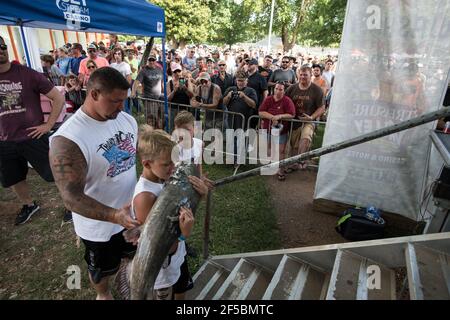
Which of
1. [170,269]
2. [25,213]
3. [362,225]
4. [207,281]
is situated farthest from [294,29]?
[170,269]

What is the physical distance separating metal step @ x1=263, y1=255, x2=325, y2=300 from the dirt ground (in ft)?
4.36

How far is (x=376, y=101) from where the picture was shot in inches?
164

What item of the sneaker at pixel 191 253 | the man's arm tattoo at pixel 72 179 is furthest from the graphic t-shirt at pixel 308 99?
the man's arm tattoo at pixel 72 179

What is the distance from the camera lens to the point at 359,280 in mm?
2322

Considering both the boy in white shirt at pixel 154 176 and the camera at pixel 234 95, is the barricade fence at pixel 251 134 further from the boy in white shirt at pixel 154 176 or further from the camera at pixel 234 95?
the boy in white shirt at pixel 154 176

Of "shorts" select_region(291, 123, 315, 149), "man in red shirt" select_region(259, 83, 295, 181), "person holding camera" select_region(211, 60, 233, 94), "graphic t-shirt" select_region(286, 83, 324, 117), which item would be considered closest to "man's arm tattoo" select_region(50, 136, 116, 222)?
"man in red shirt" select_region(259, 83, 295, 181)

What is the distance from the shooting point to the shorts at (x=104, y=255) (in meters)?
2.42

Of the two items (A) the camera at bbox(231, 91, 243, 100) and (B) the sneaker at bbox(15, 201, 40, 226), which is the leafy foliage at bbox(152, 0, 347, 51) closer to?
(A) the camera at bbox(231, 91, 243, 100)

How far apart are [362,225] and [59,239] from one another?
4.44 meters

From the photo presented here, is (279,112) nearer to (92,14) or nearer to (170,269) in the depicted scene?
(92,14)

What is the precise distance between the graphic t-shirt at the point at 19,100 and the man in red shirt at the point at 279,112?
4.10m
